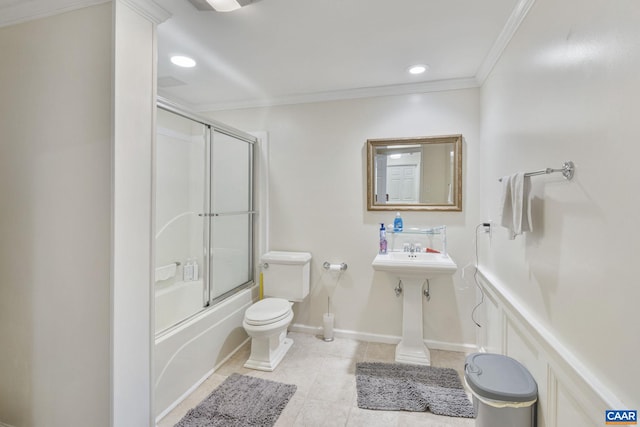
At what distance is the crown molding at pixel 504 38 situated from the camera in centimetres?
155

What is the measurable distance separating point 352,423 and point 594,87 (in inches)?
78.4

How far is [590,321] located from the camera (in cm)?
100

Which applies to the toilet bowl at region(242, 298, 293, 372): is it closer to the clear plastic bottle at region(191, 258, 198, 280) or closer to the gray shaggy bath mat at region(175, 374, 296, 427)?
the gray shaggy bath mat at region(175, 374, 296, 427)

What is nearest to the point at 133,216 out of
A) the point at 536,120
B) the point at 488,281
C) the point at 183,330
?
the point at 183,330

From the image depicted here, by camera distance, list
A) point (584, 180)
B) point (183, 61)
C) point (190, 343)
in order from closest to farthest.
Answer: point (584, 180), point (190, 343), point (183, 61)

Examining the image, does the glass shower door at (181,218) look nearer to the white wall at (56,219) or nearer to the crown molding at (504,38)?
the white wall at (56,219)

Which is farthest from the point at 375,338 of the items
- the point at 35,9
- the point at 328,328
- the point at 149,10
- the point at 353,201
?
the point at 35,9

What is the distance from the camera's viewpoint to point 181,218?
8.16ft

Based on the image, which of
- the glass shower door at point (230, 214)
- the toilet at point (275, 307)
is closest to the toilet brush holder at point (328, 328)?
the toilet at point (275, 307)

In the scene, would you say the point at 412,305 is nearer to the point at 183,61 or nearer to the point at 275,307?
the point at 275,307

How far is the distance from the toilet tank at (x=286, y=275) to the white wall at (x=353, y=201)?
6.8 inches

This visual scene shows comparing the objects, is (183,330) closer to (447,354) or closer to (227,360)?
(227,360)

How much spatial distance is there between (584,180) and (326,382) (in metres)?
1.97

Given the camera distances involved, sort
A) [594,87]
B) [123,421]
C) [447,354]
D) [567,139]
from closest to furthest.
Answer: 1. [594,87]
2. [567,139]
3. [123,421]
4. [447,354]
